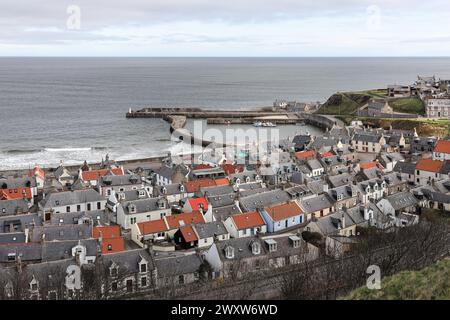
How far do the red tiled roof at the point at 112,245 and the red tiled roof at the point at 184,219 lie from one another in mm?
5602

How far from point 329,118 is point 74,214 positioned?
82.5 meters

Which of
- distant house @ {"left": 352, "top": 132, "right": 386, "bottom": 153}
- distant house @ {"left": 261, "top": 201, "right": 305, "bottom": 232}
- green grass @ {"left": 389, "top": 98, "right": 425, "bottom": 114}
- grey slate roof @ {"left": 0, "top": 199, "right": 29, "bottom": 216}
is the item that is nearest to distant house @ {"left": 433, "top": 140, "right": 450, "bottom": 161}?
distant house @ {"left": 352, "top": 132, "right": 386, "bottom": 153}

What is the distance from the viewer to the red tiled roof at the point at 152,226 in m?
36.1

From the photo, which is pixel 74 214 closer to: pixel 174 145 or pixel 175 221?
pixel 175 221

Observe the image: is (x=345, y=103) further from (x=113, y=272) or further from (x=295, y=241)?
(x=113, y=272)

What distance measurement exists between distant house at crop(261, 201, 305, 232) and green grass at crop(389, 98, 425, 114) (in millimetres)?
74513

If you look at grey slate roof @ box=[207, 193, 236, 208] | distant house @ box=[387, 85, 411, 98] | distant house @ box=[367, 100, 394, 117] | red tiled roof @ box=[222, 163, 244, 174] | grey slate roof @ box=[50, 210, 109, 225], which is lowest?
grey slate roof @ box=[50, 210, 109, 225]

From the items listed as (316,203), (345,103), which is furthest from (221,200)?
(345,103)

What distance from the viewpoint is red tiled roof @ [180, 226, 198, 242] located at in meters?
34.6

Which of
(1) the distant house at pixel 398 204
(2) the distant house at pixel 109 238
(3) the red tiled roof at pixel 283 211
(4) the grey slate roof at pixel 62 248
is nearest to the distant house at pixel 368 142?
(1) the distant house at pixel 398 204

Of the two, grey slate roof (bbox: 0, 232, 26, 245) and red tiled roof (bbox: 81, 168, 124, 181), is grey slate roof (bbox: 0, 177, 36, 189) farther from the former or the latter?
grey slate roof (bbox: 0, 232, 26, 245)

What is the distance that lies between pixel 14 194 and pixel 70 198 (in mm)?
6227

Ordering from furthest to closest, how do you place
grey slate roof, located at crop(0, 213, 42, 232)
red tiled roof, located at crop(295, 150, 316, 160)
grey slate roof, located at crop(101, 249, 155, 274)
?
red tiled roof, located at crop(295, 150, 316, 160)
grey slate roof, located at crop(0, 213, 42, 232)
grey slate roof, located at crop(101, 249, 155, 274)

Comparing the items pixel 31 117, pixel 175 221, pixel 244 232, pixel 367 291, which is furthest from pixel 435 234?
pixel 31 117
